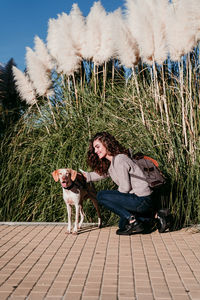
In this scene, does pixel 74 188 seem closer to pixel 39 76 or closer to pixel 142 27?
pixel 142 27

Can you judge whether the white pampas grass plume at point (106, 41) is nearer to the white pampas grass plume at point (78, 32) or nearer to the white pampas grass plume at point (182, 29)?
the white pampas grass plume at point (78, 32)

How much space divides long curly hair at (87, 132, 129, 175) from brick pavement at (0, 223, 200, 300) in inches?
36.5

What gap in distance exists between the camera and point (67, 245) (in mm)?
5461

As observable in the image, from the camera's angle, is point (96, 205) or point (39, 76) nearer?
point (96, 205)

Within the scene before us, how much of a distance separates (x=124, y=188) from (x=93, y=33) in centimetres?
371

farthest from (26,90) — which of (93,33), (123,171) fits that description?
(123,171)

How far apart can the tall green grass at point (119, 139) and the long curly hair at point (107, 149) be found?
20.0 inches

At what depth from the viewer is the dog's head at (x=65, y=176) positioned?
5.79m

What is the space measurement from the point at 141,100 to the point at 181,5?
1.65 m

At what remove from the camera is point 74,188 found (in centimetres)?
597

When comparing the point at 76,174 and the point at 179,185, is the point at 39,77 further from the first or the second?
the point at 179,185

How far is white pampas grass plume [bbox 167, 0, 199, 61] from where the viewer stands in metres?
6.69

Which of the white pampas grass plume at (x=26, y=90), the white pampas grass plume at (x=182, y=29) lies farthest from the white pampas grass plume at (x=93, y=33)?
the white pampas grass plume at (x=182, y=29)

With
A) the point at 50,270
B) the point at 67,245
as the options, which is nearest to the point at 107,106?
the point at 67,245
